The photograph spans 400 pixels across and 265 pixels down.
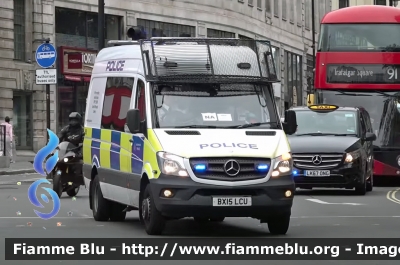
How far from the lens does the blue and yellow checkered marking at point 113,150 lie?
1551cm

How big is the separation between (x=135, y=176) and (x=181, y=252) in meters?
2.94

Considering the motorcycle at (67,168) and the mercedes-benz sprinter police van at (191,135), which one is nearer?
the mercedes-benz sprinter police van at (191,135)

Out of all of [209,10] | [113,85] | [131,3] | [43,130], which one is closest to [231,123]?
[113,85]

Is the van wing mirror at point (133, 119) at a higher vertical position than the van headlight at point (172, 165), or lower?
higher

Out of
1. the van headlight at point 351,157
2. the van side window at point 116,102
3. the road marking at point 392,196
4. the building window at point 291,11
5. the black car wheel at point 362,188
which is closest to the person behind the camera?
the van side window at point 116,102

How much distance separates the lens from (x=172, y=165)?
14391 mm

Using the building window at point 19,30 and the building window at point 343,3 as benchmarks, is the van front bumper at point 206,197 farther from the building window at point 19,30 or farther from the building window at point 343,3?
the building window at point 343,3

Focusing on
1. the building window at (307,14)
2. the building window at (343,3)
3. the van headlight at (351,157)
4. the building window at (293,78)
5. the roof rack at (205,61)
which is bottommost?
the van headlight at (351,157)

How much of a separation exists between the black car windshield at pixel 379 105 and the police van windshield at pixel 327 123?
4.69 metres

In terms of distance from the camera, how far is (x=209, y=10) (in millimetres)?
55938

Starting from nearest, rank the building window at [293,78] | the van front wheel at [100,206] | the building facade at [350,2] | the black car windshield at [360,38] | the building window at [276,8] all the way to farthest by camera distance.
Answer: the van front wheel at [100,206] < the black car windshield at [360,38] < the building window at [276,8] < the building window at [293,78] < the building facade at [350,2]

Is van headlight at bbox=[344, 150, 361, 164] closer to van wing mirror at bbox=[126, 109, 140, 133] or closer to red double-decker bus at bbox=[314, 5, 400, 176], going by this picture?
red double-decker bus at bbox=[314, 5, 400, 176]

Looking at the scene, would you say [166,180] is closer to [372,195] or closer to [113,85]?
[113,85]

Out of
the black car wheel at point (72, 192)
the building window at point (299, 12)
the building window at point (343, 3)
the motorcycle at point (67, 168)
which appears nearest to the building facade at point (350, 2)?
the building window at point (343, 3)
